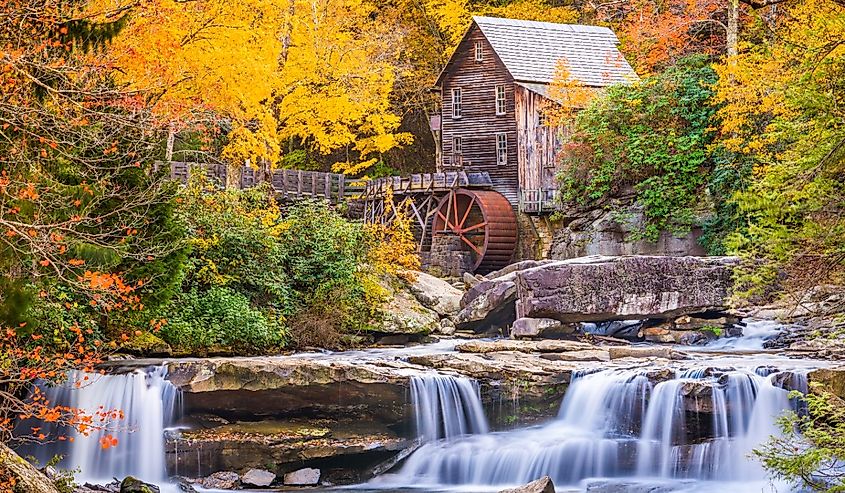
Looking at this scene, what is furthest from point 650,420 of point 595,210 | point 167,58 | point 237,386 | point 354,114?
point 354,114

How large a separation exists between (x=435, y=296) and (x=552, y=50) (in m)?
13.9

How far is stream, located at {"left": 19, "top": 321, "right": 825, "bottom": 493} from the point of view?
12.3m

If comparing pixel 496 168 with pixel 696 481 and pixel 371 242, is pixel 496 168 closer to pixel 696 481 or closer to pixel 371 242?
pixel 371 242

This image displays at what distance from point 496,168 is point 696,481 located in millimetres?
21372

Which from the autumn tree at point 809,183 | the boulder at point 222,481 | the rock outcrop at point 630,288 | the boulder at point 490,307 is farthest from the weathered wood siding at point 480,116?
the autumn tree at point 809,183

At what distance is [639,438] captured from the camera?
13055 mm

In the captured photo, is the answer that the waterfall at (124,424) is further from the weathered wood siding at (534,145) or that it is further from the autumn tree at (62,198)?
the weathered wood siding at (534,145)

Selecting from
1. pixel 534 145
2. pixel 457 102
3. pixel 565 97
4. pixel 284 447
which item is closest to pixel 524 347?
pixel 284 447

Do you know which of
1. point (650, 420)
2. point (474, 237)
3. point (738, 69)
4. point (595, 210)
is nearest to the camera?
point (650, 420)

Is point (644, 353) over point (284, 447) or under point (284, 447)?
over

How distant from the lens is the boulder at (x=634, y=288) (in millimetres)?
18656

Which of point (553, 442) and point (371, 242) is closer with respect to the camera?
point (553, 442)

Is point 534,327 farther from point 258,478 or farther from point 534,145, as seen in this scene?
point 534,145

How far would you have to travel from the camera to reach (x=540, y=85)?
31562 mm
